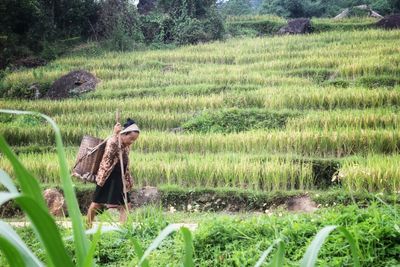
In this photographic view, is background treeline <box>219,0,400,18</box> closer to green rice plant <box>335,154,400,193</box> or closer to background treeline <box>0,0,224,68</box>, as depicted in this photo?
background treeline <box>0,0,224,68</box>

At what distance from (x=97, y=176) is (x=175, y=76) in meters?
5.80

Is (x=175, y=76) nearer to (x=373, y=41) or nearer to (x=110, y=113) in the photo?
(x=110, y=113)

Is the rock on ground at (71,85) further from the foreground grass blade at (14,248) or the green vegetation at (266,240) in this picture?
the foreground grass blade at (14,248)

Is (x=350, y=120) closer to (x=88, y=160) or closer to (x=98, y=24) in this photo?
(x=88, y=160)

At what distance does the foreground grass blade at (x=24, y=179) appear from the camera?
551 millimetres

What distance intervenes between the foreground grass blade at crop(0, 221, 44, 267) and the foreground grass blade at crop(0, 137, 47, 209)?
4cm

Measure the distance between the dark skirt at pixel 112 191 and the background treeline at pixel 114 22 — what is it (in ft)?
23.8

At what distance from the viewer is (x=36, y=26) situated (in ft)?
37.4

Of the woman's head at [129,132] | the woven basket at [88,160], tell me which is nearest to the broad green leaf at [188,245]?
the woman's head at [129,132]

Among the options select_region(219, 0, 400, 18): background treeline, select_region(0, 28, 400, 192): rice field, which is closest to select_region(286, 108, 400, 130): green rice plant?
select_region(0, 28, 400, 192): rice field

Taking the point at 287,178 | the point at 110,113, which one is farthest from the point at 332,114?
the point at 110,113

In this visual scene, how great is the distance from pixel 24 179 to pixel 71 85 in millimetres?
9177

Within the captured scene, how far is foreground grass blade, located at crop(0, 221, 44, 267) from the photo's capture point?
0.53 meters

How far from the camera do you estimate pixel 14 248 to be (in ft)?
1.77
